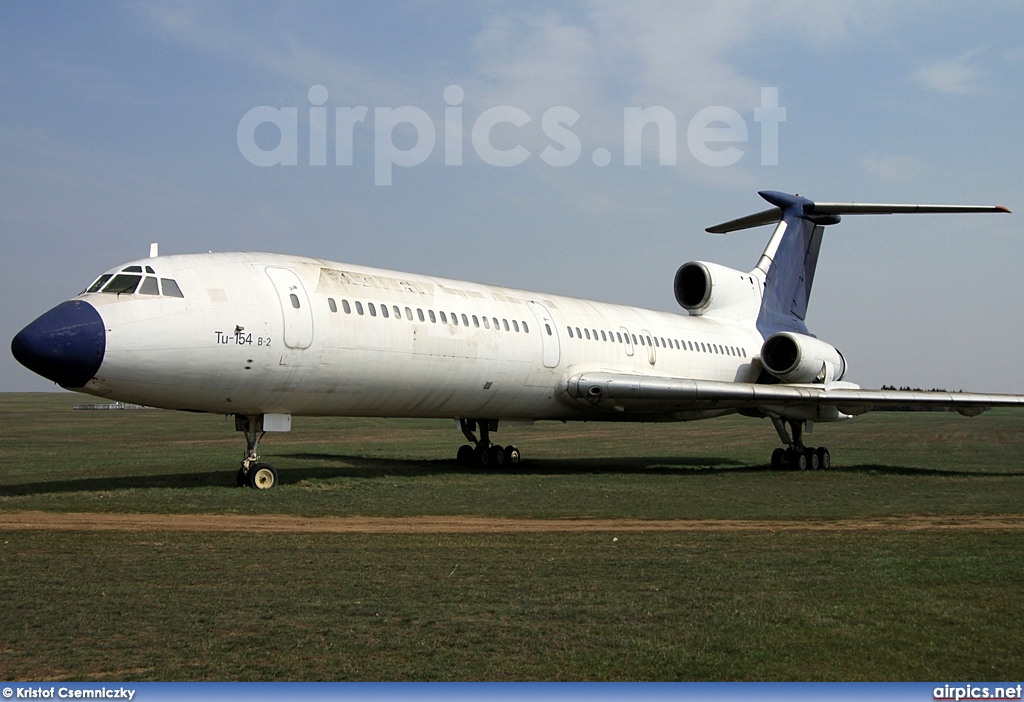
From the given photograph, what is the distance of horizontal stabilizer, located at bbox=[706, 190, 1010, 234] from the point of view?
27.5m

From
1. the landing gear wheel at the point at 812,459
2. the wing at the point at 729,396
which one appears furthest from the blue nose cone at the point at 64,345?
the landing gear wheel at the point at 812,459

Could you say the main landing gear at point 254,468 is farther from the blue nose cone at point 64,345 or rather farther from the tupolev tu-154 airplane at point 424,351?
the blue nose cone at point 64,345

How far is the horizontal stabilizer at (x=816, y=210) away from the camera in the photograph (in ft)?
90.3

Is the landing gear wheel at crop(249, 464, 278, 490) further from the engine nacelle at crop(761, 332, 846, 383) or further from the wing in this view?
the engine nacelle at crop(761, 332, 846, 383)

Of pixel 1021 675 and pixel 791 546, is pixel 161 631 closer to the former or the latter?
pixel 1021 675

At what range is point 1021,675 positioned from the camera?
5.66 meters

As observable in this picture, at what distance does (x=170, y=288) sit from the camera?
15.3m

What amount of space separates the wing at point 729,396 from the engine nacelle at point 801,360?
3180mm

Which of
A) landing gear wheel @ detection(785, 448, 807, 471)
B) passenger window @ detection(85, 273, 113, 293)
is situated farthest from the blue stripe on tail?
passenger window @ detection(85, 273, 113, 293)

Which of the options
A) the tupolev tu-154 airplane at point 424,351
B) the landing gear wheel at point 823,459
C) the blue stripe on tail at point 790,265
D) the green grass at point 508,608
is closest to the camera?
the green grass at point 508,608

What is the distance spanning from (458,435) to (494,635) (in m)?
32.8

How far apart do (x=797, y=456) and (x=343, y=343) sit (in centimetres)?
1220

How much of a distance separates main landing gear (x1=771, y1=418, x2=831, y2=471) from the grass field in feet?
19.3

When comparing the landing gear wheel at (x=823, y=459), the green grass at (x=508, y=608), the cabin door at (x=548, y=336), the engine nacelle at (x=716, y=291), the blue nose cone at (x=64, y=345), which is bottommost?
the green grass at (x=508, y=608)
